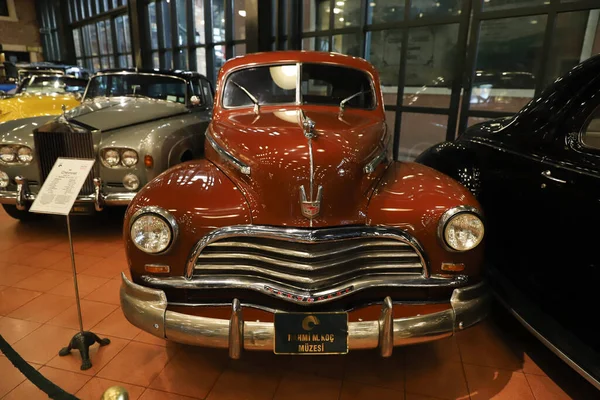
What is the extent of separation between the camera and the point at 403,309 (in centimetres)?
184

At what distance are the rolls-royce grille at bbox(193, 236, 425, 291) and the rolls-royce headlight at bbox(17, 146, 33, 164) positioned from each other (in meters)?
2.74

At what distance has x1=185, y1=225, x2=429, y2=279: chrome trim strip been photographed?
5.74ft

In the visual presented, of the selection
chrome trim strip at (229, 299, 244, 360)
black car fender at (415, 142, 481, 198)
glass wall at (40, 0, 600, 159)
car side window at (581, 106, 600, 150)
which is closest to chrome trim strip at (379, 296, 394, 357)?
chrome trim strip at (229, 299, 244, 360)

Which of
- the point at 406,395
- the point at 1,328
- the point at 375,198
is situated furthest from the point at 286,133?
the point at 1,328

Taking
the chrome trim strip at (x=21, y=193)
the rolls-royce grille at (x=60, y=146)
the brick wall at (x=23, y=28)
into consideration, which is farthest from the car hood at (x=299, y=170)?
the brick wall at (x=23, y=28)

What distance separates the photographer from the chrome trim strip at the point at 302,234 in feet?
5.74

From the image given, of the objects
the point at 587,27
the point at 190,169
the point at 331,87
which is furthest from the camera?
the point at 587,27

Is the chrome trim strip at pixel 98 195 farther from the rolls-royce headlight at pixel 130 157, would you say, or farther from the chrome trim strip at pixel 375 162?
the chrome trim strip at pixel 375 162

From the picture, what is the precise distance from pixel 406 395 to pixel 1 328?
Answer: 2.55 metres

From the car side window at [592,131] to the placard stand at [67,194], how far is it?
2.64m

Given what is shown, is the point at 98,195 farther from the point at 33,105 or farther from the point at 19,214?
the point at 33,105

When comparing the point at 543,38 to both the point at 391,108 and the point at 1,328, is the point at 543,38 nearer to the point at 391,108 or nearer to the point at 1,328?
the point at 391,108

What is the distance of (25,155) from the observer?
357 cm

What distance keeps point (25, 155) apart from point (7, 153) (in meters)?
0.16
